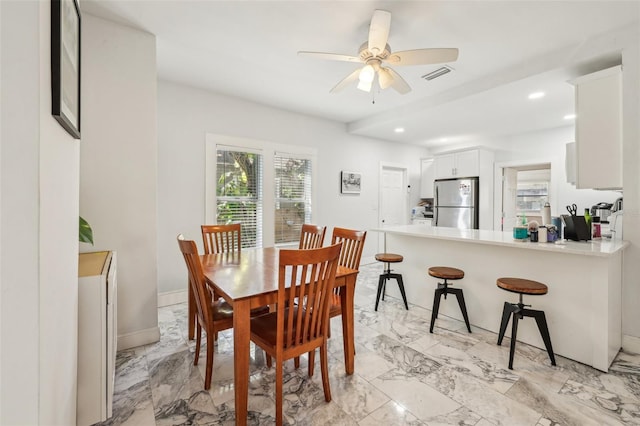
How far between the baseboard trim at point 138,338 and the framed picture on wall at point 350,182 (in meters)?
3.56

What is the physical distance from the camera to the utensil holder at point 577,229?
2.53 meters

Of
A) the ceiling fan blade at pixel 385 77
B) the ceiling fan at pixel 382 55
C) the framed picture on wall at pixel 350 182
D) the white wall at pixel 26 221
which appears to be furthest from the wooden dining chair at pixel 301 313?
the framed picture on wall at pixel 350 182

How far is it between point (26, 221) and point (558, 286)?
319 centimetres

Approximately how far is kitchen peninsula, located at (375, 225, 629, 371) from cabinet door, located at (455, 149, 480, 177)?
319 centimetres

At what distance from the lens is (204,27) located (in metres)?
2.42

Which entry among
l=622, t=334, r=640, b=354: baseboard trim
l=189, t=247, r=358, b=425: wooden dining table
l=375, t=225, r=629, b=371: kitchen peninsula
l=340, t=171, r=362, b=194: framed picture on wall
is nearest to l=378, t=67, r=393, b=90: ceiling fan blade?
l=375, t=225, r=629, b=371: kitchen peninsula

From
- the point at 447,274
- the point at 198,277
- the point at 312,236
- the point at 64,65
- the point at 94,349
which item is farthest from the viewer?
the point at 312,236

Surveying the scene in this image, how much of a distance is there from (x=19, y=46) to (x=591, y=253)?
3001 millimetres

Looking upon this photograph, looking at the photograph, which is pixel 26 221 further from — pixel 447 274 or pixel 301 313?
pixel 447 274

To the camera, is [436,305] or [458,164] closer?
[436,305]

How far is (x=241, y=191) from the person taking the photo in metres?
4.07

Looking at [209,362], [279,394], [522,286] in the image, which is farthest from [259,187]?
[522,286]

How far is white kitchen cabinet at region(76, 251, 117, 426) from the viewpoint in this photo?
1.43 metres

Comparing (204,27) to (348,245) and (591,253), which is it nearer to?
(348,245)
